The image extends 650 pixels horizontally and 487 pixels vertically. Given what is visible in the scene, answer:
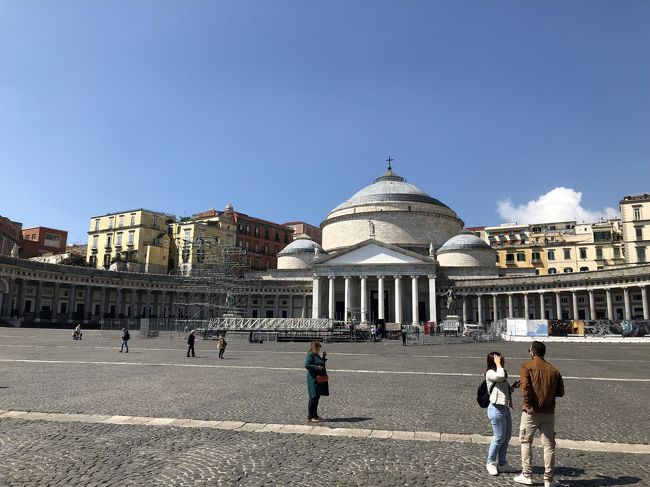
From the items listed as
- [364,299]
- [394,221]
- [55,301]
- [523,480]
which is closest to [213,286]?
[364,299]

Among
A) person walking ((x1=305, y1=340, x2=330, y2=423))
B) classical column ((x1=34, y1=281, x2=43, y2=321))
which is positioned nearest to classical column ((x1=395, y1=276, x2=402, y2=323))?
classical column ((x1=34, y1=281, x2=43, y2=321))

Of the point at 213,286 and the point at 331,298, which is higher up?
the point at 213,286

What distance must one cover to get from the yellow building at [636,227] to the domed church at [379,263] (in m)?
16.9

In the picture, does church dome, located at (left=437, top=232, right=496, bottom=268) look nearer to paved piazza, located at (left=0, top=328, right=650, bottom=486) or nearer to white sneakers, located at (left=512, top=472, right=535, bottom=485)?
paved piazza, located at (left=0, top=328, right=650, bottom=486)

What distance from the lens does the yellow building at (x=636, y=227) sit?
63.5m

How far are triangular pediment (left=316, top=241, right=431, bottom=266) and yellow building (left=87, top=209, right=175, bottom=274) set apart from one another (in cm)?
2640

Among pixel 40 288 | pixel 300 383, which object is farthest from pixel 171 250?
pixel 300 383

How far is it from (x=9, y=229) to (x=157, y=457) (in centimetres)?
7398

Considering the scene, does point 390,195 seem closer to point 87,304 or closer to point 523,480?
point 87,304

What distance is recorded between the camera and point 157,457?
6.62m

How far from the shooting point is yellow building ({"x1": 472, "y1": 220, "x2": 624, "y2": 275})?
238 ft

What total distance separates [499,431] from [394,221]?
66907 millimetres

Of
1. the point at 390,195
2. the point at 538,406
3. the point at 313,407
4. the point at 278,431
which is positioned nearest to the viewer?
the point at 538,406

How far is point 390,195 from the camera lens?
74.9 m
